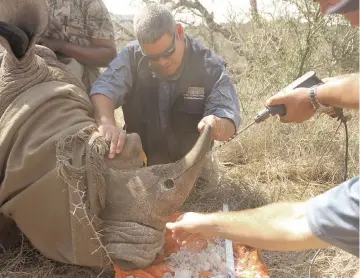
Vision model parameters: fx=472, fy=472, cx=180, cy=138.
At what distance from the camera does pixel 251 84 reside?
601cm

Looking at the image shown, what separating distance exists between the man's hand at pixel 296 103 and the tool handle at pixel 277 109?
2cm

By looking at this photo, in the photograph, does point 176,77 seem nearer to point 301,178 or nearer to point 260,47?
point 301,178

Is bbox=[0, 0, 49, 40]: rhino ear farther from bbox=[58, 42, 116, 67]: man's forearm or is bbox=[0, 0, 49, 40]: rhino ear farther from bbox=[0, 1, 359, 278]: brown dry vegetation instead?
bbox=[0, 1, 359, 278]: brown dry vegetation

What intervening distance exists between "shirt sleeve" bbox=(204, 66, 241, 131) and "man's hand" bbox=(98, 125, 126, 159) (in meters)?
0.92

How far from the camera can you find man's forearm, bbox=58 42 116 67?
3.54m

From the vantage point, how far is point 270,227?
1853 millimetres

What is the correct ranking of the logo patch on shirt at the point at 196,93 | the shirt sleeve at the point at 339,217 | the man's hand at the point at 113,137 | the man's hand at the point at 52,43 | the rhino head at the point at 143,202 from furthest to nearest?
1. the logo patch on shirt at the point at 196,93
2. the man's hand at the point at 52,43
3. the man's hand at the point at 113,137
4. the rhino head at the point at 143,202
5. the shirt sleeve at the point at 339,217

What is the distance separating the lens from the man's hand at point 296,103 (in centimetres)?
274

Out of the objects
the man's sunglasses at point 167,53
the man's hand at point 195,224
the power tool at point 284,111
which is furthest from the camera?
the man's sunglasses at point 167,53

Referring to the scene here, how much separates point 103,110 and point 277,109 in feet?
3.54

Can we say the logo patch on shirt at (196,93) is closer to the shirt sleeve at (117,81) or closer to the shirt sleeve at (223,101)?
the shirt sleeve at (223,101)

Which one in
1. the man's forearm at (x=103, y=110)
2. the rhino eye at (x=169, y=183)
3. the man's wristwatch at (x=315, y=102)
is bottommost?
the rhino eye at (x=169, y=183)

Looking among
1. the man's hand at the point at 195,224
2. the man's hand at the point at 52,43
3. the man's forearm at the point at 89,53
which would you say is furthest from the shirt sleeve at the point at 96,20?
the man's hand at the point at 195,224

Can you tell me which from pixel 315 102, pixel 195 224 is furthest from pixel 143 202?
pixel 315 102
